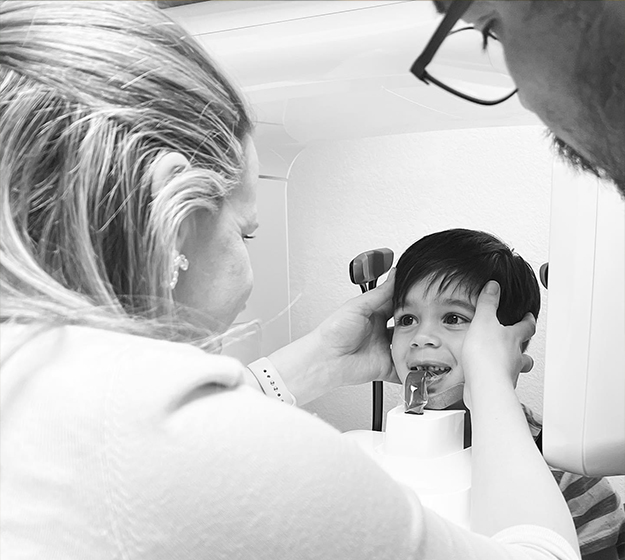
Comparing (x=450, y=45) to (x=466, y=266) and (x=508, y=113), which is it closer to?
(x=508, y=113)

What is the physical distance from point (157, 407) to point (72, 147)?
174mm

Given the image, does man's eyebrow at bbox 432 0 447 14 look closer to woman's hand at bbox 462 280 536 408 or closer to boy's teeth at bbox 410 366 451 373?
woman's hand at bbox 462 280 536 408

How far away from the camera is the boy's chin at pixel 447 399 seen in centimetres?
102

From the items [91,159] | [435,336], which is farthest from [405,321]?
[91,159]

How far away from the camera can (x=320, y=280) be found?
1.18m

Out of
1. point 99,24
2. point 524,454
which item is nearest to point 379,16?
point 99,24

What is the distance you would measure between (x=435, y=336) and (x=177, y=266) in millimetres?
593

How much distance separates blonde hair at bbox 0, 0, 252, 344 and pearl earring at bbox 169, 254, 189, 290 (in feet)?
0.05

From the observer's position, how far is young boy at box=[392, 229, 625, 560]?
0.98 meters

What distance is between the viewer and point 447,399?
40.3 inches

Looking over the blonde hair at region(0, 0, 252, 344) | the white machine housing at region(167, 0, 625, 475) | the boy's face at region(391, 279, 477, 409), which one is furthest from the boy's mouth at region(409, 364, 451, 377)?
the blonde hair at region(0, 0, 252, 344)

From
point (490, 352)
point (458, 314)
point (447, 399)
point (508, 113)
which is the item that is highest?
point (508, 113)

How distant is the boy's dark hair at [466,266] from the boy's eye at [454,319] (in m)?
0.04

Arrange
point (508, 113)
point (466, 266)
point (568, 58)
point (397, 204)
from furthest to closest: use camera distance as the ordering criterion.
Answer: point (397, 204), point (466, 266), point (508, 113), point (568, 58)
